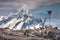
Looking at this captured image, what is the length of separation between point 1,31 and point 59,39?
5716 mm

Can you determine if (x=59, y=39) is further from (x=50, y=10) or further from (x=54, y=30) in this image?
(x=50, y=10)

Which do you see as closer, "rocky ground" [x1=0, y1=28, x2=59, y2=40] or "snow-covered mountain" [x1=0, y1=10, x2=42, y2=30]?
"rocky ground" [x1=0, y1=28, x2=59, y2=40]

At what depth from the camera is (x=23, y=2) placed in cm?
2525

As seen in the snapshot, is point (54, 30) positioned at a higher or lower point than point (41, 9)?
lower

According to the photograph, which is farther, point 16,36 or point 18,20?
point 18,20

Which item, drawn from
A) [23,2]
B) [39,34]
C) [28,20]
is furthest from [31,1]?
[28,20]

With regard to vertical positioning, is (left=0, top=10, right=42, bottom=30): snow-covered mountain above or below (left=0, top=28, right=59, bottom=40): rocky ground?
above

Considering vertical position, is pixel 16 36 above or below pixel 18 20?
below

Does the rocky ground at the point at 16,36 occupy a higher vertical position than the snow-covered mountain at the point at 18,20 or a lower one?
lower

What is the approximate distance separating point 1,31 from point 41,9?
5.80 meters

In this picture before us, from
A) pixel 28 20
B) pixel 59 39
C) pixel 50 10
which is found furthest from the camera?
pixel 28 20

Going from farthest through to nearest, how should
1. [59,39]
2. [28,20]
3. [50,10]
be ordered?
1. [28,20]
2. [50,10]
3. [59,39]

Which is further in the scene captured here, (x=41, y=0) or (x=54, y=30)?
(x=41, y=0)

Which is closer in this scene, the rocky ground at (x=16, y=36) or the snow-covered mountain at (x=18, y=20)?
the rocky ground at (x=16, y=36)
